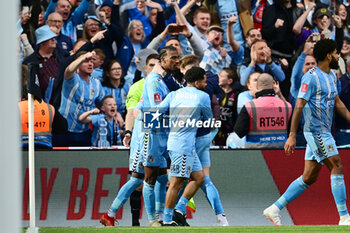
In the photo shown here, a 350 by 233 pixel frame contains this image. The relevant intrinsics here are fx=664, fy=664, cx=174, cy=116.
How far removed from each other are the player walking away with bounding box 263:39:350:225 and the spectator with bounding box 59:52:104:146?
2.34 meters

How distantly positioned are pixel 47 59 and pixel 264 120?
266cm

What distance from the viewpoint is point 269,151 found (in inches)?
310

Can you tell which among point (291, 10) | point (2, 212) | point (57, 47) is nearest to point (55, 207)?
point (57, 47)

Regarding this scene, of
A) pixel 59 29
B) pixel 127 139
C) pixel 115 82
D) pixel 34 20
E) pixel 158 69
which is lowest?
pixel 127 139

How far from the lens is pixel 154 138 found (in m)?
7.46

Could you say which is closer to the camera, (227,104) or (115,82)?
(227,104)

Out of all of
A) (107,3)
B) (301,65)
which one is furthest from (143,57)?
(301,65)

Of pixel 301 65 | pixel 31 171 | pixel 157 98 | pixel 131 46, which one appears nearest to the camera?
pixel 31 171

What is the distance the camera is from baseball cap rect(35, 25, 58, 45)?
7848 mm

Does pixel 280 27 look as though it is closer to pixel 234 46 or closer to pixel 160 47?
pixel 234 46

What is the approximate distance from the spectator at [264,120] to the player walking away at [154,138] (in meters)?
0.94

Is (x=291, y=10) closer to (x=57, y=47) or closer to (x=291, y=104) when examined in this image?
(x=291, y=104)

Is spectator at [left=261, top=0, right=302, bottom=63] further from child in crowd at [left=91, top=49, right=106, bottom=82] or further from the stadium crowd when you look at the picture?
child in crowd at [left=91, top=49, right=106, bottom=82]

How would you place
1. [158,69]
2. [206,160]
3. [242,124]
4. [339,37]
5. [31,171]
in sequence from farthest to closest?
[339,37], [242,124], [206,160], [158,69], [31,171]
